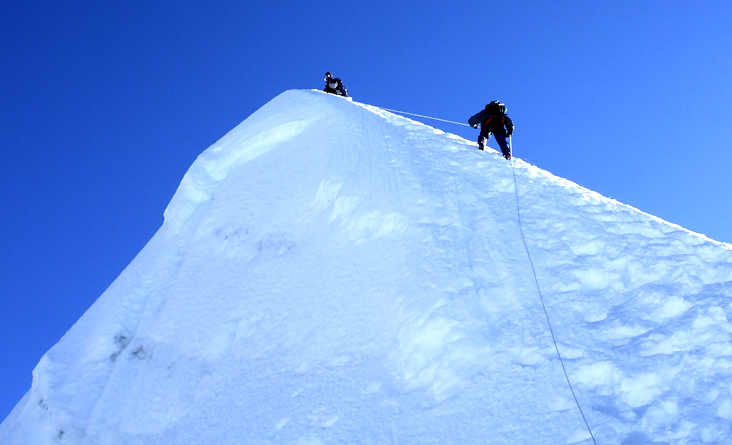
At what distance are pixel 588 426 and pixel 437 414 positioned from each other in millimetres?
1426

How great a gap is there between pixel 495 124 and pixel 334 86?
9.36 meters

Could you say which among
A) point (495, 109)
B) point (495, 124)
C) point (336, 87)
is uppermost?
point (336, 87)

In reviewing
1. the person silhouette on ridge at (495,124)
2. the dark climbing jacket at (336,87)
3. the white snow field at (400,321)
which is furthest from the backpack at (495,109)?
the dark climbing jacket at (336,87)

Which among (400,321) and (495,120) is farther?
(495,120)

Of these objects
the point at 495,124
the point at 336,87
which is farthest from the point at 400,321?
the point at 336,87

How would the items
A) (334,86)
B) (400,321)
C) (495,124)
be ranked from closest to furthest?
(400,321), (495,124), (334,86)

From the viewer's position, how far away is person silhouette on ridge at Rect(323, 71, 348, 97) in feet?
64.4

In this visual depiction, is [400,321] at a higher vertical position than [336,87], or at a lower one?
lower

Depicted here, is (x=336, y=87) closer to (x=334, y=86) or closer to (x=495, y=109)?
(x=334, y=86)

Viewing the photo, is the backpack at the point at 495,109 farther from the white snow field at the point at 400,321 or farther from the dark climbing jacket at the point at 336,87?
the dark climbing jacket at the point at 336,87

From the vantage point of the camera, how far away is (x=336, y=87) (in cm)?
1972

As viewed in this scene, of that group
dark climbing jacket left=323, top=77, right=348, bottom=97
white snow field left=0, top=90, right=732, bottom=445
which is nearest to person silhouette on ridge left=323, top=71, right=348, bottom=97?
dark climbing jacket left=323, top=77, right=348, bottom=97

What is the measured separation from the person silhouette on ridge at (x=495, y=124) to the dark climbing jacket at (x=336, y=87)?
8750 mm

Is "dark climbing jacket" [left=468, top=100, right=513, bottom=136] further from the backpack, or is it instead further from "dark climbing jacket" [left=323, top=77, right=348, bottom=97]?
"dark climbing jacket" [left=323, top=77, right=348, bottom=97]
